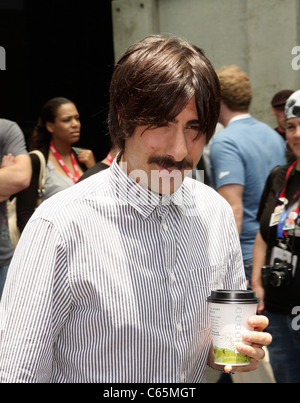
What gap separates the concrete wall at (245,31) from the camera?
6508 mm

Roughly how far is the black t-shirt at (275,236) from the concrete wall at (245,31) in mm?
2934

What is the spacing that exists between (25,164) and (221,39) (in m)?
4.01

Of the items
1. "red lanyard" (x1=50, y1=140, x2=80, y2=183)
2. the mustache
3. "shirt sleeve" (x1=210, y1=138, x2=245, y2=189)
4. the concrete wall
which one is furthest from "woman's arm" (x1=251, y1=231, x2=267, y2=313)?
the concrete wall

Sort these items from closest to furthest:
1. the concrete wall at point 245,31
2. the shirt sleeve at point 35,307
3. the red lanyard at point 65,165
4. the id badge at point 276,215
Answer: the shirt sleeve at point 35,307 < the id badge at point 276,215 < the red lanyard at point 65,165 < the concrete wall at point 245,31

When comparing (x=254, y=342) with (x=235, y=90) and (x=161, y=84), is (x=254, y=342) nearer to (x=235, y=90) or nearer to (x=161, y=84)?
(x=161, y=84)

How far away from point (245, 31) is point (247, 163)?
3.35 metres

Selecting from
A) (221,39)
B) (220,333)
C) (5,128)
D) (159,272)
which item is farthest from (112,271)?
(221,39)

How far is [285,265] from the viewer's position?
3.11m

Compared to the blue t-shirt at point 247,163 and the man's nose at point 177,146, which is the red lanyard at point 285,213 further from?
the man's nose at point 177,146

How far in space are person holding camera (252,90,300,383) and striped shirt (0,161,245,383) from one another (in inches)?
59.4

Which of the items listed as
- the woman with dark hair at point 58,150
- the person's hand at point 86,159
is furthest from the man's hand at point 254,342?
the person's hand at point 86,159

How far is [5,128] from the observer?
11.4 feet

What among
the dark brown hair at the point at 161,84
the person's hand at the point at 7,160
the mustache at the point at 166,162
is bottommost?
the person's hand at the point at 7,160

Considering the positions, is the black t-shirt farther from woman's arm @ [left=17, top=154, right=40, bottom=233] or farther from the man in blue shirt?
woman's arm @ [left=17, top=154, right=40, bottom=233]
